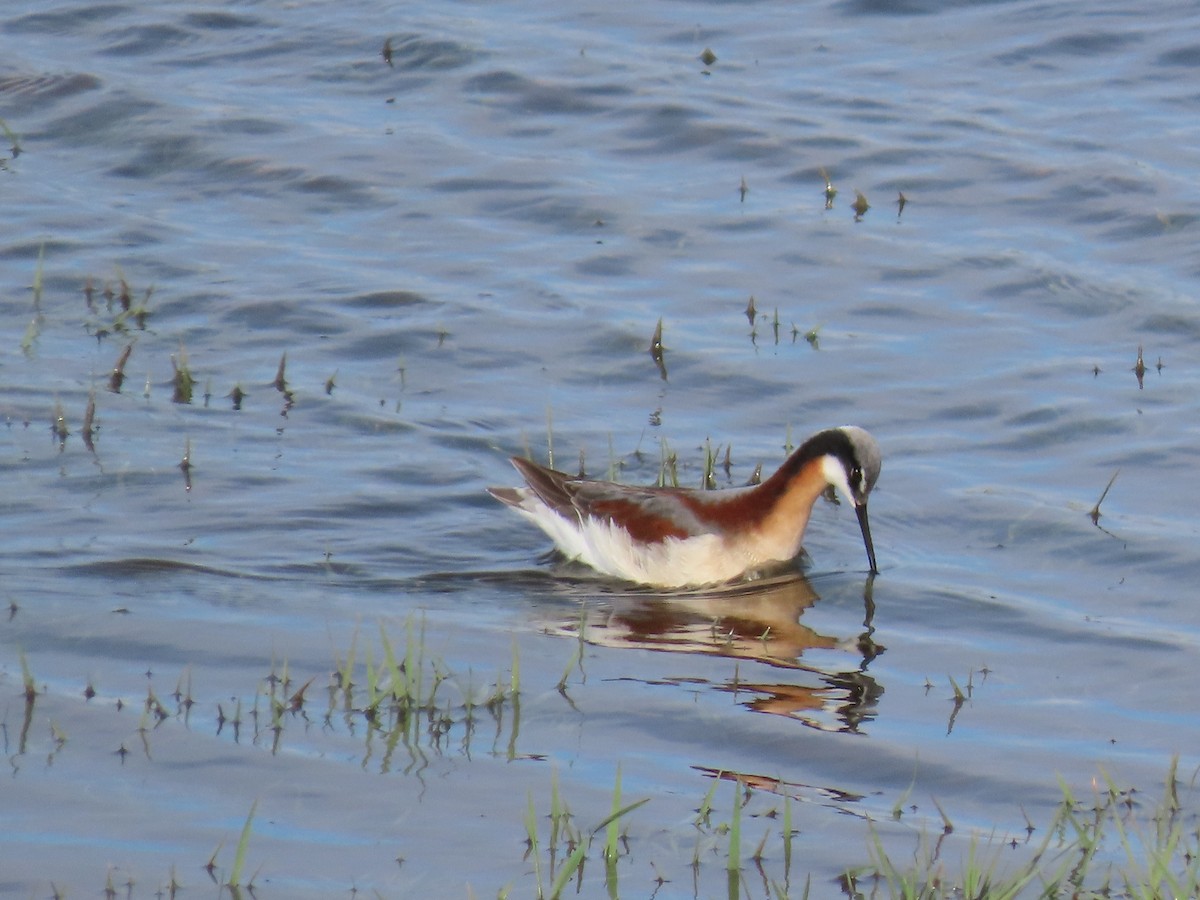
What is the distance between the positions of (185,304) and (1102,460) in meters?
6.09

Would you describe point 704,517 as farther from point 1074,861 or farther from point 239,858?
point 239,858

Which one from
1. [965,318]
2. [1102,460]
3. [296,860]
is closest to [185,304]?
[965,318]

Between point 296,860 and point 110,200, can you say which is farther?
point 110,200

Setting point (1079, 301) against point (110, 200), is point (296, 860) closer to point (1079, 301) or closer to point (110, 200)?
point (1079, 301)

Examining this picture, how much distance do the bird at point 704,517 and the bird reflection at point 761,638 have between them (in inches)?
6.6

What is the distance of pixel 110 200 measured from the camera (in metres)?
14.6

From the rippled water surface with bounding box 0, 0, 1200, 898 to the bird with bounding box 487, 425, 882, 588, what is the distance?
268 mm

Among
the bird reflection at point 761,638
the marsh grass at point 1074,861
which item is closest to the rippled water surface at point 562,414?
the bird reflection at point 761,638

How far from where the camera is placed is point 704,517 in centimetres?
953

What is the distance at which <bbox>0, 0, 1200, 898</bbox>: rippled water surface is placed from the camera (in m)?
6.64

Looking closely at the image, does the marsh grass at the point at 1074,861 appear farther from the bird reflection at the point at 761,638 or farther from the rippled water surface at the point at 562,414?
the bird reflection at the point at 761,638

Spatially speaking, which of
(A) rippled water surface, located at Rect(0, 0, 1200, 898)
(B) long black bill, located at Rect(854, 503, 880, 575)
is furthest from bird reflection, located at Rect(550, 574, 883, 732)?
(B) long black bill, located at Rect(854, 503, 880, 575)

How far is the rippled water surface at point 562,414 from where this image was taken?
6.64 metres

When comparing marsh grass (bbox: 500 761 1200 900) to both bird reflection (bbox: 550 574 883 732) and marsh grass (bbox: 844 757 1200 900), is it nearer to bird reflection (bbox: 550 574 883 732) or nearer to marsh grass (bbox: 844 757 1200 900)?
marsh grass (bbox: 844 757 1200 900)
